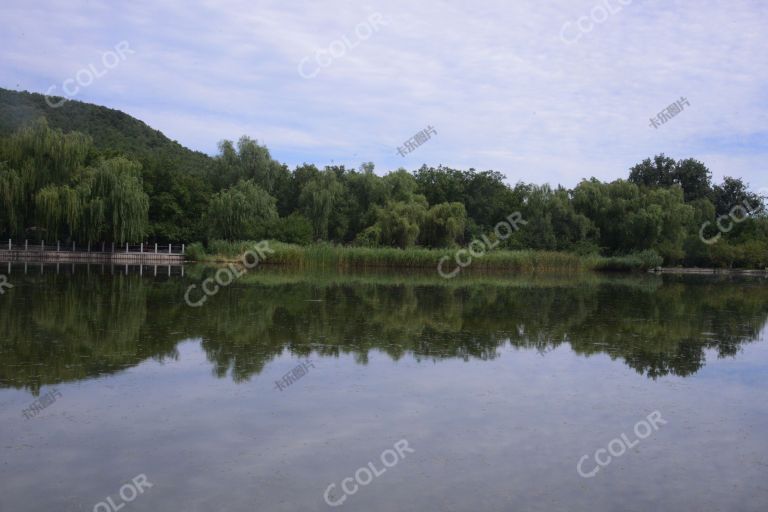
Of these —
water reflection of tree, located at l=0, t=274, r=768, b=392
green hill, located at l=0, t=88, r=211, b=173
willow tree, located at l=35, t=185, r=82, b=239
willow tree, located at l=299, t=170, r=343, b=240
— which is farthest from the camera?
green hill, located at l=0, t=88, r=211, b=173

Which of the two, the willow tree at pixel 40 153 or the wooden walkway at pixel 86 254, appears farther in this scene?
the wooden walkway at pixel 86 254

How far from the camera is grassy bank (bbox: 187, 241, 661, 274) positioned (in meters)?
38.9

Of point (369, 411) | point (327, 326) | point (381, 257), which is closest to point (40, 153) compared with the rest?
point (381, 257)

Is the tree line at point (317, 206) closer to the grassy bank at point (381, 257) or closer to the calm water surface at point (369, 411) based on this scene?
the grassy bank at point (381, 257)

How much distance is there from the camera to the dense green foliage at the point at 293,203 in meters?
37.0

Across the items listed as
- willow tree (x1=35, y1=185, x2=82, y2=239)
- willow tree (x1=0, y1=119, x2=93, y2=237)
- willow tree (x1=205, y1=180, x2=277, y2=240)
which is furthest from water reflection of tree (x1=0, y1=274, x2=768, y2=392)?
willow tree (x1=205, y1=180, x2=277, y2=240)

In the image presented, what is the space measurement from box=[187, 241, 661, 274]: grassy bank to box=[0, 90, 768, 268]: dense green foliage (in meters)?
2.15

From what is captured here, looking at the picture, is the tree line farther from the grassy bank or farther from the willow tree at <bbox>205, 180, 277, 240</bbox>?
the grassy bank

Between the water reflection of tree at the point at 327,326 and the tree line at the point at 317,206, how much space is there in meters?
17.3

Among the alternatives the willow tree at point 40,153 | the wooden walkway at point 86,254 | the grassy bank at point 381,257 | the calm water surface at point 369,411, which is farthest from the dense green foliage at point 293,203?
the calm water surface at point 369,411

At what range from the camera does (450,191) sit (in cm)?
5659

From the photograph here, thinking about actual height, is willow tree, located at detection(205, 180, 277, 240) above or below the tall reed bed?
above

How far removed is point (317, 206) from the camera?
47688 mm

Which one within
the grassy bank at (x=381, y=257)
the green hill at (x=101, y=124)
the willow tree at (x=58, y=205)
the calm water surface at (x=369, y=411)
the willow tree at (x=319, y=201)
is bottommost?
the calm water surface at (x=369, y=411)
